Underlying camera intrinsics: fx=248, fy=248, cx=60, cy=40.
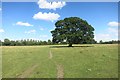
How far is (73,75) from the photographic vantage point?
23.1 metres

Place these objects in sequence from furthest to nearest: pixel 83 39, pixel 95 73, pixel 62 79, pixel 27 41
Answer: pixel 27 41 < pixel 83 39 < pixel 95 73 < pixel 62 79

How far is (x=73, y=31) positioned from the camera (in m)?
102

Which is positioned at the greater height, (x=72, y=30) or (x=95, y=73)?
(x=72, y=30)

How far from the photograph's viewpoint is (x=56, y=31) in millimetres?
102875

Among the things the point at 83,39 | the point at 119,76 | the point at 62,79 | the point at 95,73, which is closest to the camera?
the point at 62,79

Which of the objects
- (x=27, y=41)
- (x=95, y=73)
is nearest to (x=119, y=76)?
(x=95, y=73)

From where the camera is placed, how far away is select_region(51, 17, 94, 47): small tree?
99256 millimetres

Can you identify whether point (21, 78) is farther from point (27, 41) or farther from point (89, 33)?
point (27, 41)

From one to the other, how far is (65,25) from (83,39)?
32.2 feet

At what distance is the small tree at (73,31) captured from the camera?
99.3 m

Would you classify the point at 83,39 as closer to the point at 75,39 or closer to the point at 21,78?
the point at 75,39

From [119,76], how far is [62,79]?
5.46 metres

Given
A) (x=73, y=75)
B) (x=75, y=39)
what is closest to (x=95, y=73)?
(x=73, y=75)

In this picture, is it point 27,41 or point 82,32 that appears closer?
point 82,32
